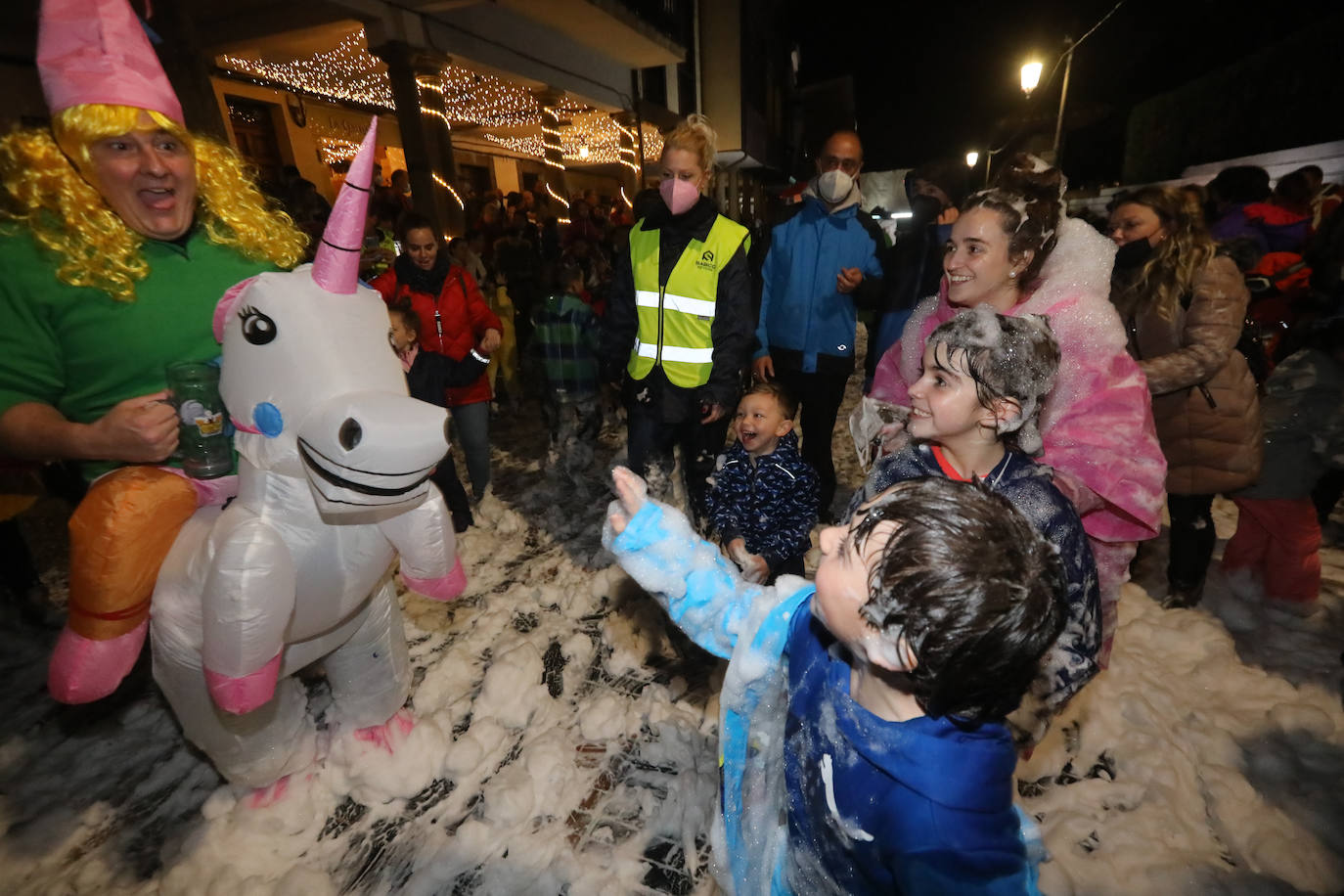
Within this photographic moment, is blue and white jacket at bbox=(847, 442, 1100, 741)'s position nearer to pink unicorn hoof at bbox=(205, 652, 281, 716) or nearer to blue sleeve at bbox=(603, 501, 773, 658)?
blue sleeve at bbox=(603, 501, 773, 658)

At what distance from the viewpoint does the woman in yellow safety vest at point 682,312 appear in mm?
2855

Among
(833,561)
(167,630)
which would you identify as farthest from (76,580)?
(833,561)

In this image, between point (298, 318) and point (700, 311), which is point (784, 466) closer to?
point (700, 311)

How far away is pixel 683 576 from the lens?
4.40 feet

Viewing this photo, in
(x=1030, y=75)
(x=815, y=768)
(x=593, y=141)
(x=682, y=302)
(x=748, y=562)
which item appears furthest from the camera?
(x=593, y=141)

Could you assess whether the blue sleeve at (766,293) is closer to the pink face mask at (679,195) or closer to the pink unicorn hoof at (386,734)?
the pink face mask at (679,195)

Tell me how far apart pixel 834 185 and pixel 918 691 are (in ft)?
10.3

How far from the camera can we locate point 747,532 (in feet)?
8.46

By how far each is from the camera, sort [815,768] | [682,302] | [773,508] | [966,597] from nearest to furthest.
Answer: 1. [966,597]
2. [815,768]
3. [773,508]
4. [682,302]

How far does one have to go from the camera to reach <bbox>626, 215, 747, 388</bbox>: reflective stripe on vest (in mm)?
2883

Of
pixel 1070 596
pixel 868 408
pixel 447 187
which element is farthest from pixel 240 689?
pixel 447 187

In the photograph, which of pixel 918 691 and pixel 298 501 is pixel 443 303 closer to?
pixel 298 501

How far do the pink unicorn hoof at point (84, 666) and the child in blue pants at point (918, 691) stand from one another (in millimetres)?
1844

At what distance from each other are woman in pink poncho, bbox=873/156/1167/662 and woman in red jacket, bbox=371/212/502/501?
2789mm
